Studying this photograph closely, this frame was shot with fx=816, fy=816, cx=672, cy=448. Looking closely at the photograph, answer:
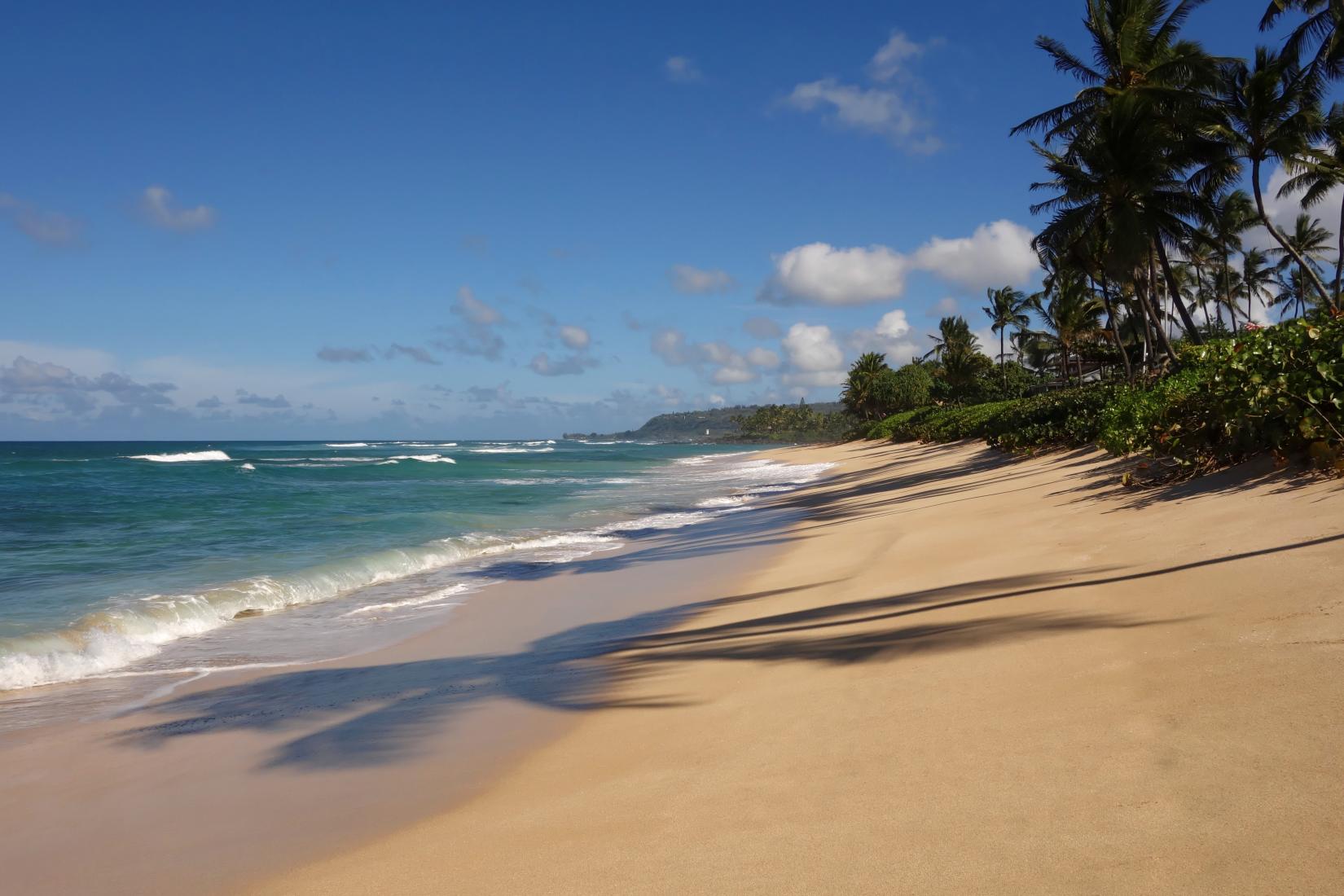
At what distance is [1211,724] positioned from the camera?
3.10 meters

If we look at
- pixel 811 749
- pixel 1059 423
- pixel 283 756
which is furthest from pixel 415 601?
pixel 1059 423

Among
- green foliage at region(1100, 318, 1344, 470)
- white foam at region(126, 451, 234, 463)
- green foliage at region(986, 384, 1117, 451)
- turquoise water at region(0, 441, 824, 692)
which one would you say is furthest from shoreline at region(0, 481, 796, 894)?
white foam at region(126, 451, 234, 463)

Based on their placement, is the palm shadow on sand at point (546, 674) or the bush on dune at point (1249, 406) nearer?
the palm shadow on sand at point (546, 674)

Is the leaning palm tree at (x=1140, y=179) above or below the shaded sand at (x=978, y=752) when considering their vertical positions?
above

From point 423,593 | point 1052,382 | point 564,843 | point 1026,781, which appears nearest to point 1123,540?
point 1026,781

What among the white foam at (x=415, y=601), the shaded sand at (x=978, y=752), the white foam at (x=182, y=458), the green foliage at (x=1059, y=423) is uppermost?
the white foam at (x=182, y=458)

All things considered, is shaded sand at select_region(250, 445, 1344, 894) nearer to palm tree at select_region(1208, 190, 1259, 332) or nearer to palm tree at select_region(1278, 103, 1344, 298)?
palm tree at select_region(1278, 103, 1344, 298)

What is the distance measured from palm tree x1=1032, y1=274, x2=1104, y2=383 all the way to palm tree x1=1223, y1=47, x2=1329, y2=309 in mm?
16962

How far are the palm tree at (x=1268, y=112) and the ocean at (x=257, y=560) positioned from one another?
1633 centimetres

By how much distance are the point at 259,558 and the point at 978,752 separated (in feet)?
42.4

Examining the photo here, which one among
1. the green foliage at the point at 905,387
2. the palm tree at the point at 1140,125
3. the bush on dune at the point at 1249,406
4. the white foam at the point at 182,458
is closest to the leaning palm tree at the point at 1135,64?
the palm tree at the point at 1140,125

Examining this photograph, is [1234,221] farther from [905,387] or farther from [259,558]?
[259,558]

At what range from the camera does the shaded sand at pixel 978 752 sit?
2.51 meters

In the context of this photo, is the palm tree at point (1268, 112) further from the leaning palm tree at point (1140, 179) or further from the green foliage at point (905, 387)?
the green foliage at point (905, 387)
